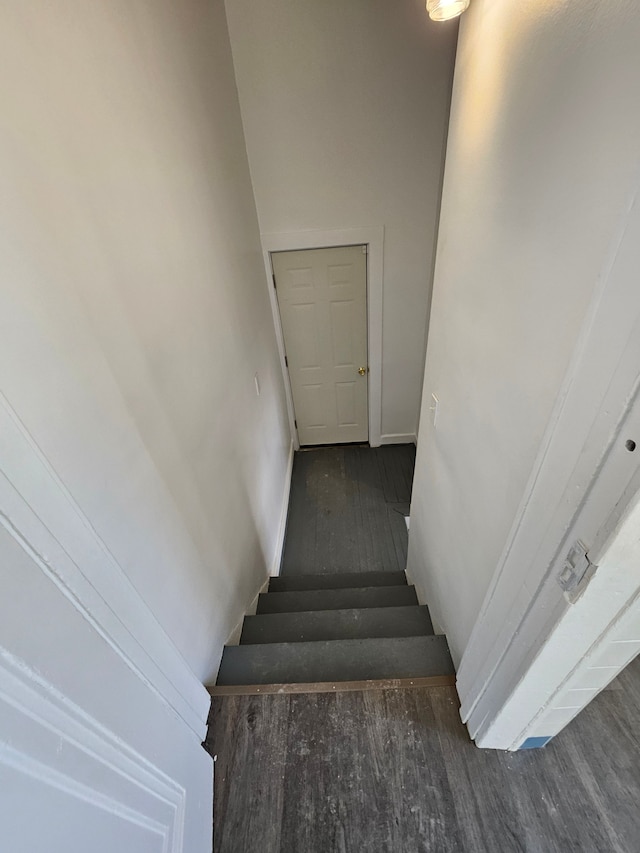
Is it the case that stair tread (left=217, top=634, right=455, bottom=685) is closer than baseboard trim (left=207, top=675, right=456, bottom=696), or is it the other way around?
baseboard trim (left=207, top=675, right=456, bottom=696)

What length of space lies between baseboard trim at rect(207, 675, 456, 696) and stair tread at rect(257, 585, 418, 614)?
0.83 metres

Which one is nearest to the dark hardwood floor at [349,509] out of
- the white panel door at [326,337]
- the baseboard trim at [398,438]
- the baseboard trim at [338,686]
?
the baseboard trim at [398,438]

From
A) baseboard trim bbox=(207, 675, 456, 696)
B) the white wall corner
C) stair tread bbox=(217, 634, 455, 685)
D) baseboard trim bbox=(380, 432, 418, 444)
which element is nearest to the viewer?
baseboard trim bbox=(207, 675, 456, 696)

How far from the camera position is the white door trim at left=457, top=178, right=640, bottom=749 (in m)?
0.50

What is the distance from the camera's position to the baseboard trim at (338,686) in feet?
4.20

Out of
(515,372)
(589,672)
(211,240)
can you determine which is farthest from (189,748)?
(211,240)

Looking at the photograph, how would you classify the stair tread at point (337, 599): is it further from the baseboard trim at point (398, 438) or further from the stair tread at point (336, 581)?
the baseboard trim at point (398, 438)

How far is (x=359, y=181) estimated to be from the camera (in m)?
2.58

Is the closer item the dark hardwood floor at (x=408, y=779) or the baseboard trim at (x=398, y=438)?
the dark hardwood floor at (x=408, y=779)

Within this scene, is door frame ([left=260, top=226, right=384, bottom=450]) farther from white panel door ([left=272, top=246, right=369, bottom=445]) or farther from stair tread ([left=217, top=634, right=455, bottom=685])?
stair tread ([left=217, top=634, right=455, bottom=685])

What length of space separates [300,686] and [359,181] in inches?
115

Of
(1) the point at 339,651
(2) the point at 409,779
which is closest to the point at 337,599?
(1) the point at 339,651

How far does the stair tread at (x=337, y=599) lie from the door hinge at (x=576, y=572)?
1.61 metres

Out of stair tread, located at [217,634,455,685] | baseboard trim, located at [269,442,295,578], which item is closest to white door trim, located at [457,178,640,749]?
stair tread, located at [217,634,455,685]
